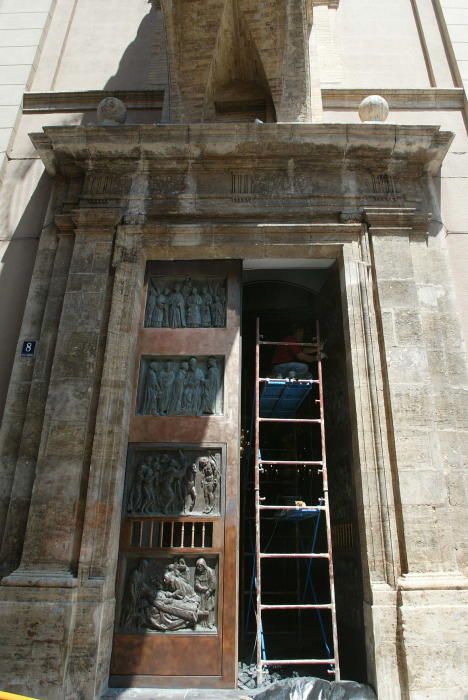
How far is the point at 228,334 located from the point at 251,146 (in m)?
2.09

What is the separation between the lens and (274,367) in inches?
230

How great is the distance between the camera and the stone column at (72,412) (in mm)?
4316

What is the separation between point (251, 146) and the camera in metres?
5.54

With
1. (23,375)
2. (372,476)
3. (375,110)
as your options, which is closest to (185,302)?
(23,375)

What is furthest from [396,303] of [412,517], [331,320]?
[412,517]

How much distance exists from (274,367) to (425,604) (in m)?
2.80

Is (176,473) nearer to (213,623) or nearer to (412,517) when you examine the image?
(213,623)

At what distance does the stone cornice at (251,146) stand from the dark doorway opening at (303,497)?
1.30 meters

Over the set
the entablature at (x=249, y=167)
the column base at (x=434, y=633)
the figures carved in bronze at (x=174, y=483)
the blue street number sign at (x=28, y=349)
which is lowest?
the column base at (x=434, y=633)

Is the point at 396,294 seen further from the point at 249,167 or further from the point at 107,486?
the point at 107,486

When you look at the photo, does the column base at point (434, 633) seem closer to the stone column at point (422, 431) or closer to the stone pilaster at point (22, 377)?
the stone column at point (422, 431)

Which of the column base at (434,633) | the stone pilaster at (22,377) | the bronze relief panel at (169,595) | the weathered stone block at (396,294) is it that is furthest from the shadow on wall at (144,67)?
the column base at (434,633)

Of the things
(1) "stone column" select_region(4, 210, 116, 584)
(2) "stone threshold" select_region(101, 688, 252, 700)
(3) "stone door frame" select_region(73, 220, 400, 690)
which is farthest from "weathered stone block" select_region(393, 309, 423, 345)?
(2) "stone threshold" select_region(101, 688, 252, 700)

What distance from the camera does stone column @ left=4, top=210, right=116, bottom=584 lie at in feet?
14.2
